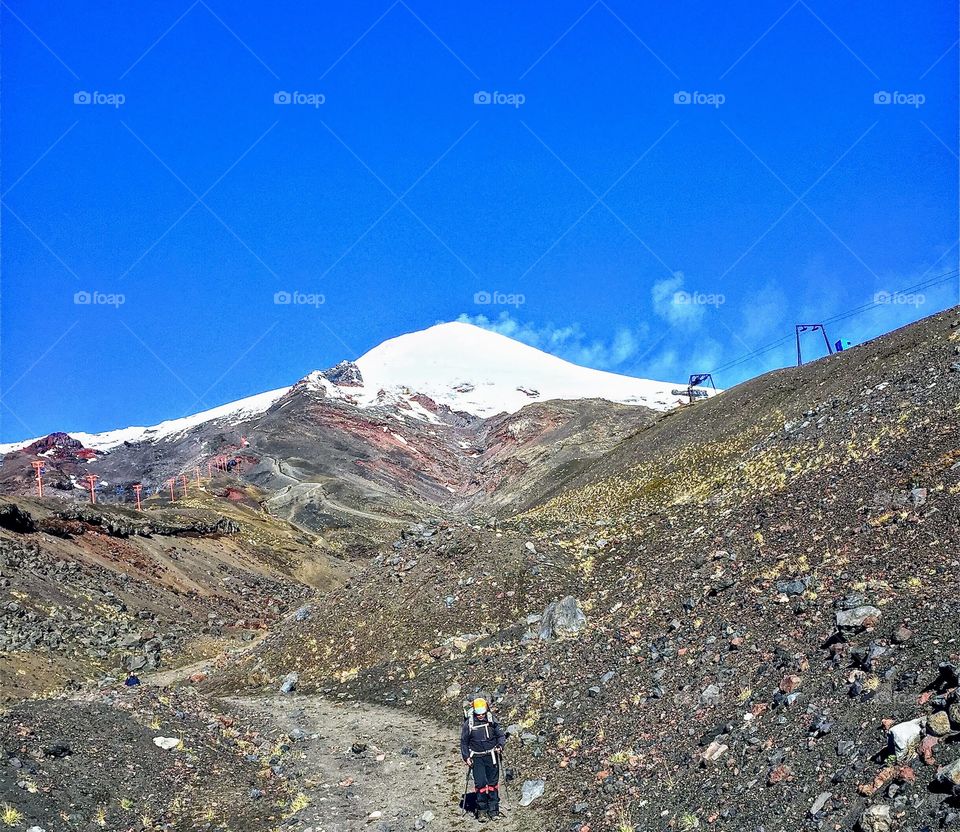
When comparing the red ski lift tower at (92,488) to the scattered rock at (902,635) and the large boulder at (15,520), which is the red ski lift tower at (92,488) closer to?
the large boulder at (15,520)

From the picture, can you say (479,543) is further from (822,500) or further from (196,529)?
(196,529)

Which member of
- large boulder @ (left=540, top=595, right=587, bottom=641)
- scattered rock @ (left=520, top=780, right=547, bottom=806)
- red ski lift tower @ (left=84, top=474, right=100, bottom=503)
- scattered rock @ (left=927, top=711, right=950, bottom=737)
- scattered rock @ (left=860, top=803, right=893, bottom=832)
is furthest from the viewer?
red ski lift tower @ (left=84, top=474, right=100, bottom=503)

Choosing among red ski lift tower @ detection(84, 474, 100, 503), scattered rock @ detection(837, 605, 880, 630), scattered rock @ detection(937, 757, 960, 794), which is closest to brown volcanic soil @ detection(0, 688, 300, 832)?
Result: scattered rock @ detection(837, 605, 880, 630)

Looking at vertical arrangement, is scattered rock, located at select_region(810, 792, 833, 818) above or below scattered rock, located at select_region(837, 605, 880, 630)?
below

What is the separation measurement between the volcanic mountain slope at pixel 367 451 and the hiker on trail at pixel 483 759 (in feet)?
191

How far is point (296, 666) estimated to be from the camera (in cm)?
2289

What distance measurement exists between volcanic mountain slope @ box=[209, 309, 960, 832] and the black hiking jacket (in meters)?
1.27

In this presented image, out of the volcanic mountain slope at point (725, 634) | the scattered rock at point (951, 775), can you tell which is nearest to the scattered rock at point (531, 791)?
the volcanic mountain slope at point (725, 634)

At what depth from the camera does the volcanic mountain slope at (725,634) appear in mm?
9992

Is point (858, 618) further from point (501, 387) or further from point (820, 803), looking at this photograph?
point (501, 387)

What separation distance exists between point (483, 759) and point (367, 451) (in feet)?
343

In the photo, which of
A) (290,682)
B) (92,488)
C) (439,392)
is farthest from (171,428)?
(290,682)

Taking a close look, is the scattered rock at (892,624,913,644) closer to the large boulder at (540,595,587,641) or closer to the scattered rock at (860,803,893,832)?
the scattered rock at (860,803,893,832)

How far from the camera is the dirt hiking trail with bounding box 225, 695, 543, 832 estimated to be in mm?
12336
